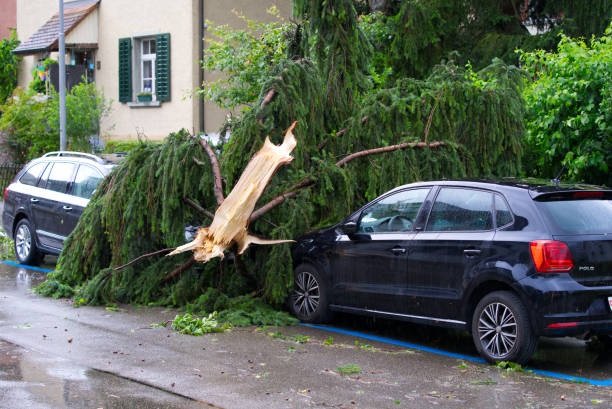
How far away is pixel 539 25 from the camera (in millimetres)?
18422

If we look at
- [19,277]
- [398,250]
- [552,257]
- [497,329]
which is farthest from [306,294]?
[19,277]

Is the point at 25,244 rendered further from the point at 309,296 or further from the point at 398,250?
the point at 398,250

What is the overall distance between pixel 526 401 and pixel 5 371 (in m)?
4.27

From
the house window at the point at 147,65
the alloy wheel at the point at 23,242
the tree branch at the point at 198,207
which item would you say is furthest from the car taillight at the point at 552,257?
the house window at the point at 147,65

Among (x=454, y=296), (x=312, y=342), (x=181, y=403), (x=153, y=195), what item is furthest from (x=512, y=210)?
(x=153, y=195)

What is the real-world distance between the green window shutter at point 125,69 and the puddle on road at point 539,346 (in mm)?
17070

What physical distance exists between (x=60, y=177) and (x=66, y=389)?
778 cm

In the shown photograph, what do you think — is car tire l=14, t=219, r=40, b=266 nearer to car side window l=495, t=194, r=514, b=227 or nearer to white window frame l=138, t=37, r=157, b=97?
car side window l=495, t=194, r=514, b=227

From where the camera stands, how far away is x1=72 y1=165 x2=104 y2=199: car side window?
12.9 metres

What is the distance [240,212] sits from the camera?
30.9 feet

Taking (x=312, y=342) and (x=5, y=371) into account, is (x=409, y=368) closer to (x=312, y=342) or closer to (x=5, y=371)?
(x=312, y=342)

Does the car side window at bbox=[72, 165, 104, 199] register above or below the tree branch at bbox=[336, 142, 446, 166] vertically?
below

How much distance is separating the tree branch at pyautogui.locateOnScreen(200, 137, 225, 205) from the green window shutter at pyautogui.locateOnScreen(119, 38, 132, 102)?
15674mm

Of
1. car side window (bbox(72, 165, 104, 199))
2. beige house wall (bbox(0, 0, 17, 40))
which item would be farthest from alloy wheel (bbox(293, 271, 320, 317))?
beige house wall (bbox(0, 0, 17, 40))
